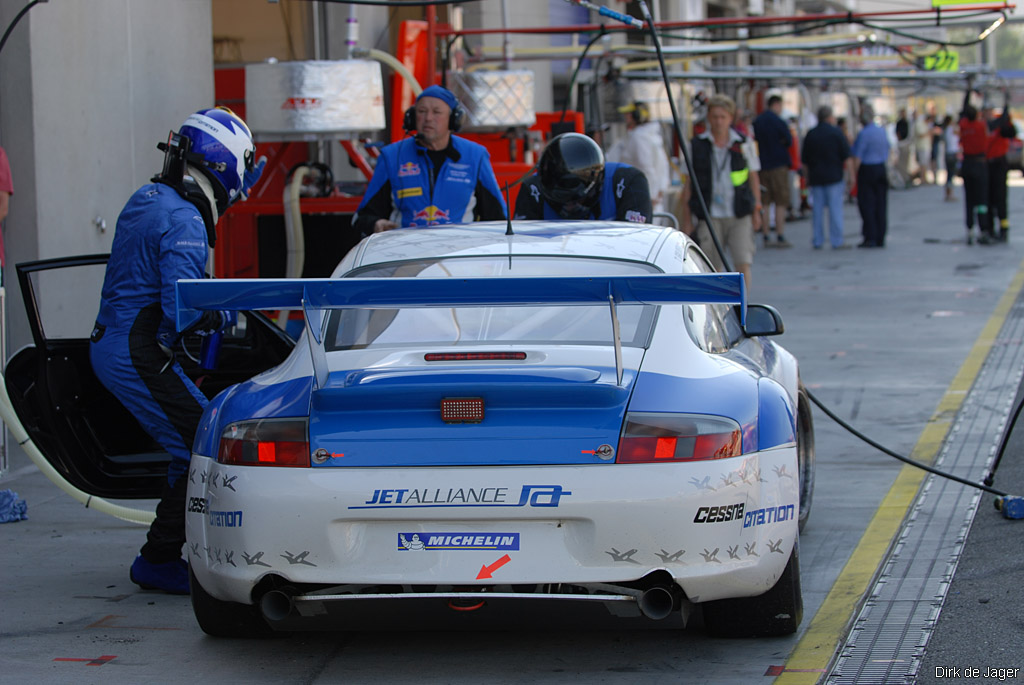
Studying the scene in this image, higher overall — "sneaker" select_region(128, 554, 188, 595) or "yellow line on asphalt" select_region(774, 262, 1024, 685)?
"sneaker" select_region(128, 554, 188, 595)

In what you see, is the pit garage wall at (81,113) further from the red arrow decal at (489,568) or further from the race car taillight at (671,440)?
the race car taillight at (671,440)

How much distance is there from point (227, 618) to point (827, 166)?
1652cm

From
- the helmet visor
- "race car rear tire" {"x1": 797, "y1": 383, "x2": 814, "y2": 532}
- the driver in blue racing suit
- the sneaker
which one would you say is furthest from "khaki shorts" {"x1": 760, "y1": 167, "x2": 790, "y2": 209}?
the sneaker

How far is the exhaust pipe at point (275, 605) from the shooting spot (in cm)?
401

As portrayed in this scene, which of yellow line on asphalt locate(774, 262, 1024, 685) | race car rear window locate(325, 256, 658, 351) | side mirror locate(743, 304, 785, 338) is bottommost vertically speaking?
yellow line on asphalt locate(774, 262, 1024, 685)

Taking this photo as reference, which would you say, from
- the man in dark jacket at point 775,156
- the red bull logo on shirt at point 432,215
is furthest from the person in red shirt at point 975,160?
the red bull logo on shirt at point 432,215

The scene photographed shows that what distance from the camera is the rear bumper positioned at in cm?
382

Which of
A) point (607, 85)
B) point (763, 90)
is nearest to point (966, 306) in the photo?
point (607, 85)

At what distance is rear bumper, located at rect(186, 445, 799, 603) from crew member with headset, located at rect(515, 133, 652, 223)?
9.14ft

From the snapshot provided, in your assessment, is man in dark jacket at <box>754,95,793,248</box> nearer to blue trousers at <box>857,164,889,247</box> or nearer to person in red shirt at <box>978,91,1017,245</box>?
blue trousers at <box>857,164,889,247</box>

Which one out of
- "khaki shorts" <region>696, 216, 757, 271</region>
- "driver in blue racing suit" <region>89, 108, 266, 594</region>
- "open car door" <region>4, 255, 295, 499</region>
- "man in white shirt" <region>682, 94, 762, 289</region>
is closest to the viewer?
"driver in blue racing suit" <region>89, 108, 266, 594</region>

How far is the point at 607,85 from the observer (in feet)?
57.4

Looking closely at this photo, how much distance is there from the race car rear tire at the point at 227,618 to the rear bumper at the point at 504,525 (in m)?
0.56

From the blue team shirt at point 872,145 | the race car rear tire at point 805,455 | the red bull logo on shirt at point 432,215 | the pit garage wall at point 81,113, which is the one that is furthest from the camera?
the blue team shirt at point 872,145
